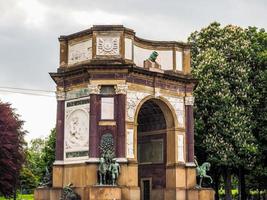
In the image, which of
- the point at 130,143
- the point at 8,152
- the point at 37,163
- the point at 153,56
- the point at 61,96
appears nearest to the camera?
the point at 130,143

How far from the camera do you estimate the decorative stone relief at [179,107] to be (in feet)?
103

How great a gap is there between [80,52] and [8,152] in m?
13.5

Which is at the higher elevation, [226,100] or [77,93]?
[226,100]

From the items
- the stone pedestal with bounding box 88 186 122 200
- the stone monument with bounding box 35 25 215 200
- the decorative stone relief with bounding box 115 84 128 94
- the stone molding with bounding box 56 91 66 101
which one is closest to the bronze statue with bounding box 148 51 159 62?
the stone monument with bounding box 35 25 215 200

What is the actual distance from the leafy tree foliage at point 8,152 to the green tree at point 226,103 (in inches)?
556

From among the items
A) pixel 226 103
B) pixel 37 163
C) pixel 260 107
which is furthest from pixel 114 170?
pixel 37 163

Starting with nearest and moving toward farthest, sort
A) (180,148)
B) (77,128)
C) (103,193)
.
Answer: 1. (103,193)
2. (77,128)
3. (180,148)

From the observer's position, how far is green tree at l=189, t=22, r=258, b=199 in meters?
35.2

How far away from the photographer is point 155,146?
32.7m

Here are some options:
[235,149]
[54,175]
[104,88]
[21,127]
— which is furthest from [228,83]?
[21,127]

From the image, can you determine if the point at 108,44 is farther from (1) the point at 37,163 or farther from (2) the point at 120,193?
(1) the point at 37,163

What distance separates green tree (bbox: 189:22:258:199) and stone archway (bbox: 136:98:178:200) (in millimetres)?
4444

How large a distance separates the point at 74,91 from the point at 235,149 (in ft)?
39.6

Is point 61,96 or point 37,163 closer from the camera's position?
point 61,96
